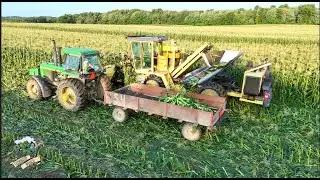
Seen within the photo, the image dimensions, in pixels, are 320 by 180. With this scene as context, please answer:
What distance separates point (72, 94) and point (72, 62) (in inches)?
34.1

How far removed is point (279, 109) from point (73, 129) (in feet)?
18.3

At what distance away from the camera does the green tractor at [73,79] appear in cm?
859

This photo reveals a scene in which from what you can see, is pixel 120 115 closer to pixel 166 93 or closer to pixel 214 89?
pixel 166 93

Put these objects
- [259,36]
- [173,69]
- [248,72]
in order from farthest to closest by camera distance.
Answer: [259,36]
[173,69]
[248,72]

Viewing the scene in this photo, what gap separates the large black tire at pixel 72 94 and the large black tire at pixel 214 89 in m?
3.29

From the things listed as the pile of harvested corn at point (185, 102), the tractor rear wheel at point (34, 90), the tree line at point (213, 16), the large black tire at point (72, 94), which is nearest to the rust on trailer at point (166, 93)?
the pile of harvested corn at point (185, 102)

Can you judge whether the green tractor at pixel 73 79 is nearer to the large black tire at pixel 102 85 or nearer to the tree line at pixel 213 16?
the large black tire at pixel 102 85

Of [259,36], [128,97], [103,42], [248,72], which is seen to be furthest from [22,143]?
[259,36]

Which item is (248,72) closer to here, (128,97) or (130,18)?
A: (128,97)

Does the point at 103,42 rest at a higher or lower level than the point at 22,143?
higher

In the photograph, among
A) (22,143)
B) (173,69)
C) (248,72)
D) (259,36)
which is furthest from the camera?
(259,36)

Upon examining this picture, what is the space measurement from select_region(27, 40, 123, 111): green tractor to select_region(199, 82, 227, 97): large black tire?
2.65 meters

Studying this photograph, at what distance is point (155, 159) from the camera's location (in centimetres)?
617

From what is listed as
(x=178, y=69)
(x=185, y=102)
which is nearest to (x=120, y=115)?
(x=185, y=102)
